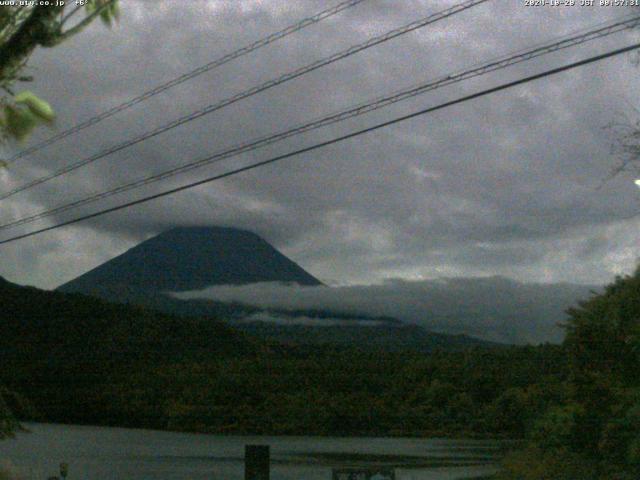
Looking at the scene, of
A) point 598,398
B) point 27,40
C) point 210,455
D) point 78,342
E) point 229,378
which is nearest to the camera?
point 27,40

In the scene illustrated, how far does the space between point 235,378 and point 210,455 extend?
32.0 feet

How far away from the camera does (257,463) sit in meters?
10.9

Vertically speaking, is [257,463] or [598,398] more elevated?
[598,398]

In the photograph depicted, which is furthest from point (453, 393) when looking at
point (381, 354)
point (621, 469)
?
point (621, 469)

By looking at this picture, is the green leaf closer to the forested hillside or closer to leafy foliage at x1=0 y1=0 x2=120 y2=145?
leafy foliage at x1=0 y1=0 x2=120 y2=145

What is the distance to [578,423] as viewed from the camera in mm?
21156

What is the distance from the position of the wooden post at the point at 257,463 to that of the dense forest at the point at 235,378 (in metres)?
19.6

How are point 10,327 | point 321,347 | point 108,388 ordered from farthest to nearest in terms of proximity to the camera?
point 321,347, point 108,388, point 10,327

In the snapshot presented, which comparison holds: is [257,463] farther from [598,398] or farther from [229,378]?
[229,378]

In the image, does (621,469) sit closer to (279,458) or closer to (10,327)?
(279,458)

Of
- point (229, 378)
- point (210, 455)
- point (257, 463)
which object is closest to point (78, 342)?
point (210, 455)

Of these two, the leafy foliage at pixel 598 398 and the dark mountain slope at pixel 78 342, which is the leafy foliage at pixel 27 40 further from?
the dark mountain slope at pixel 78 342

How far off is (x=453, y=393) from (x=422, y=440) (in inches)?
245

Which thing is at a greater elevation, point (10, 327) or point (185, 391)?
point (10, 327)
